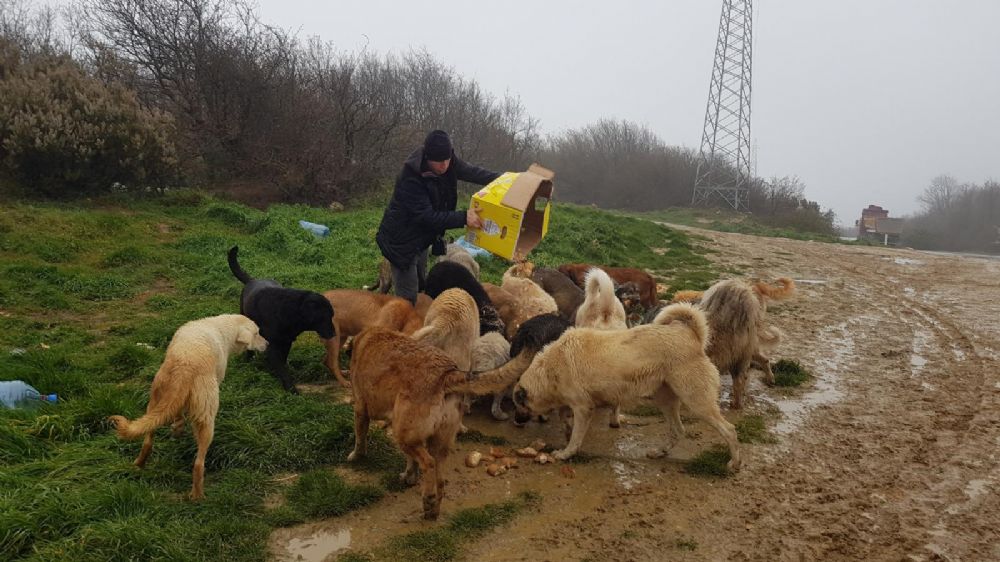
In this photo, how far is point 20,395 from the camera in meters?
5.13

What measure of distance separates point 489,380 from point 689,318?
85.4 inches

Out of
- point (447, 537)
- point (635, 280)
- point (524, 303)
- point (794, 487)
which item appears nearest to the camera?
point (447, 537)

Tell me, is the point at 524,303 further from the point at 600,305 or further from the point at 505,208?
the point at 505,208

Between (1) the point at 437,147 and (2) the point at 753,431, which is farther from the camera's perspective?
(1) the point at 437,147

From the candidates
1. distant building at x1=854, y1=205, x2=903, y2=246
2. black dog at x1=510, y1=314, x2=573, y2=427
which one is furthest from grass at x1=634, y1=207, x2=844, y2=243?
black dog at x1=510, y1=314, x2=573, y2=427

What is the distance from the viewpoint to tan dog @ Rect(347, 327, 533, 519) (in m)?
4.09

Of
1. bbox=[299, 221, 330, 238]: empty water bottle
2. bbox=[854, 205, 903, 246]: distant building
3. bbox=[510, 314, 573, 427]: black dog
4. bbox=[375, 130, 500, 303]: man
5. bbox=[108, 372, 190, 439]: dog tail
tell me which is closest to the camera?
bbox=[108, 372, 190, 439]: dog tail

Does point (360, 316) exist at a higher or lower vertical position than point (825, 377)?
higher

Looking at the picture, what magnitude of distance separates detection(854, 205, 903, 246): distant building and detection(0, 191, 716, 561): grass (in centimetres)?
4009

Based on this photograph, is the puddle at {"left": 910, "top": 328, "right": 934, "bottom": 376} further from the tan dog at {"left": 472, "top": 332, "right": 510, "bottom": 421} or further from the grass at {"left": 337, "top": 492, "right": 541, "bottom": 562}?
the grass at {"left": 337, "top": 492, "right": 541, "bottom": 562}

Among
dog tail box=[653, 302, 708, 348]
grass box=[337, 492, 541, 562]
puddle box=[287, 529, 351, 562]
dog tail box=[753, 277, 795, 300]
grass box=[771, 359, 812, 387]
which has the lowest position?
puddle box=[287, 529, 351, 562]

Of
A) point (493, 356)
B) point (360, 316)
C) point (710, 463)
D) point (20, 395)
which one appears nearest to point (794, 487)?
point (710, 463)

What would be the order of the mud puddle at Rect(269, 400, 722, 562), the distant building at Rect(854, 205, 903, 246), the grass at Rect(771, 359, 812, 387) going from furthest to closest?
1. the distant building at Rect(854, 205, 903, 246)
2. the grass at Rect(771, 359, 812, 387)
3. the mud puddle at Rect(269, 400, 722, 562)

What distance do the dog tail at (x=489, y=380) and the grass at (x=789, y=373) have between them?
4621 millimetres
